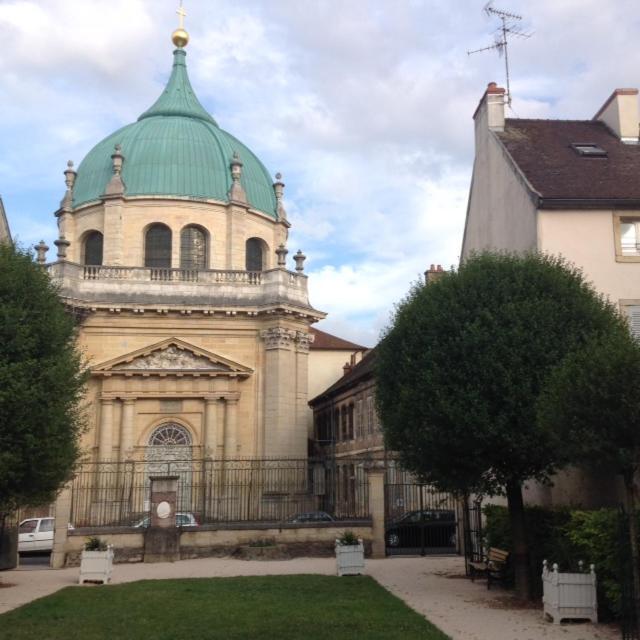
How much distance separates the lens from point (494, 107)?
24141mm

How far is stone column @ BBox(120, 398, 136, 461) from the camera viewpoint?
107 ft

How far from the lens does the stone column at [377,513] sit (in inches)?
922

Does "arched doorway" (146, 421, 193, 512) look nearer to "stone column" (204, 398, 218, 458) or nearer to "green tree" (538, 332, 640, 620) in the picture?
"stone column" (204, 398, 218, 458)

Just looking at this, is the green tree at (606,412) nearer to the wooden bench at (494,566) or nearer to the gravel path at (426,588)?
the gravel path at (426,588)


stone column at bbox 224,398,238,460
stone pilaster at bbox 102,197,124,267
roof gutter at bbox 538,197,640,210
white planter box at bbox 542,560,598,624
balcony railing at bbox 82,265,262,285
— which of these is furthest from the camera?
stone pilaster at bbox 102,197,124,267

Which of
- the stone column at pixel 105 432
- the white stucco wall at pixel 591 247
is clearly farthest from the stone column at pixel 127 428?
the white stucco wall at pixel 591 247

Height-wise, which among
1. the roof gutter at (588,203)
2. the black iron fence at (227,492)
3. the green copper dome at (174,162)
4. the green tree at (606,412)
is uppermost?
the green copper dome at (174,162)

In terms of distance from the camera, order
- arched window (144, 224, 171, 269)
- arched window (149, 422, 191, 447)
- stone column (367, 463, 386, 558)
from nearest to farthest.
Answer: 1. stone column (367, 463, 386, 558)
2. arched window (149, 422, 191, 447)
3. arched window (144, 224, 171, 269)

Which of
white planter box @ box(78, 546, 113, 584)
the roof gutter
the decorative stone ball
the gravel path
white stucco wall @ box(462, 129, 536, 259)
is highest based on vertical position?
the decorative stone ball

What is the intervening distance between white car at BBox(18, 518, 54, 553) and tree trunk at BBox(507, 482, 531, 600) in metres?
17.8

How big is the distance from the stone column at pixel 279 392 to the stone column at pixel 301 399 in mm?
198

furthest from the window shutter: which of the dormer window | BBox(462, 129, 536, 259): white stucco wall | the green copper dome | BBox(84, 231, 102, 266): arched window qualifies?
BBox(84, 231, 102, 266): arched window

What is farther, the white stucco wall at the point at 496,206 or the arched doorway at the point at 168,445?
the arched doorway at the point at 168,445

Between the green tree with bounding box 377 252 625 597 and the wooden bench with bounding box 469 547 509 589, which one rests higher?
the green tree with bounding box 377 252 625 597
